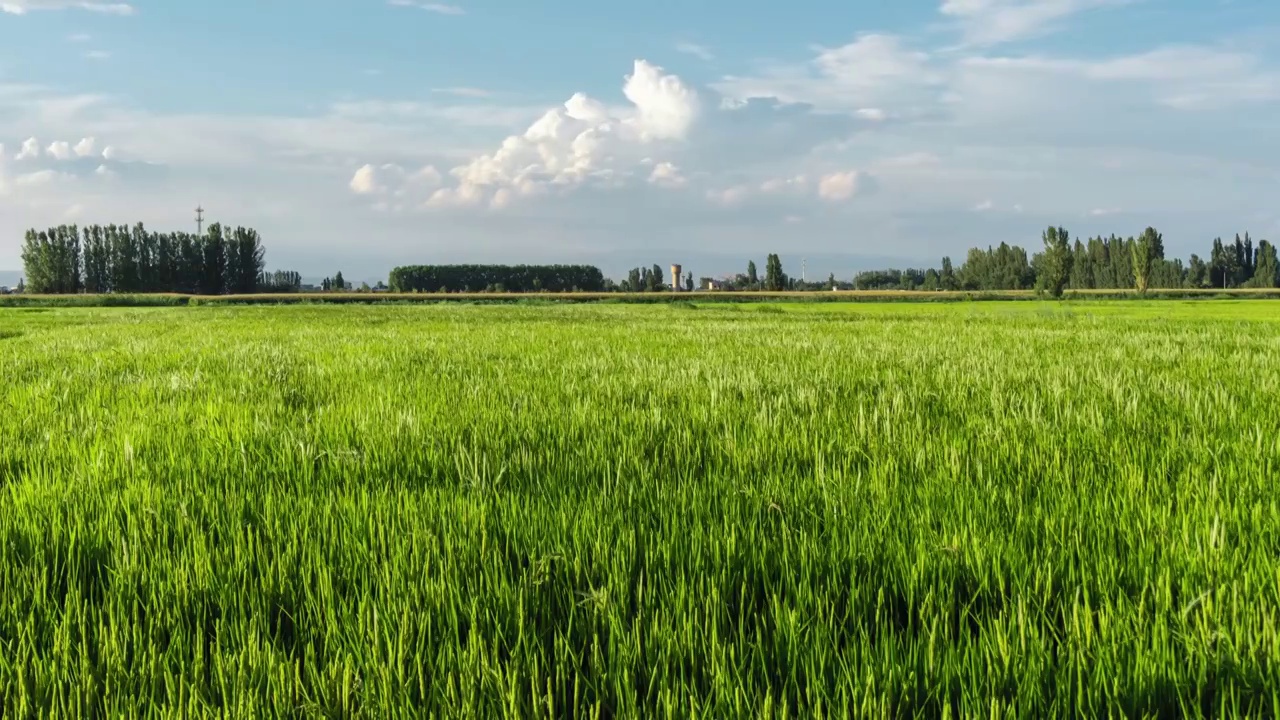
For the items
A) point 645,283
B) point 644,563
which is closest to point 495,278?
point 645,283

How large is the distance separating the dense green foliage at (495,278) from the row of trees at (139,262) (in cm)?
2669

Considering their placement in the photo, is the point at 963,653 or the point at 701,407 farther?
the point at 701,407

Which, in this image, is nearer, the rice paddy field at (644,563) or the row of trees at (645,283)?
the rice paddy field at (644,563)

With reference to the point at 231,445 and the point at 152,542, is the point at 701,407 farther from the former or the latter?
the point at 152,542

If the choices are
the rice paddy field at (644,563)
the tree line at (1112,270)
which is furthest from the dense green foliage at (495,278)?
the rice paddy field at (644,563)

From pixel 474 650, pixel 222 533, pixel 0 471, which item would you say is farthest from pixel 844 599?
pixel 0 471

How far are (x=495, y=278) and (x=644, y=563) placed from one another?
482ft

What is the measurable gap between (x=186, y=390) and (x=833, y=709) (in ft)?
20.7

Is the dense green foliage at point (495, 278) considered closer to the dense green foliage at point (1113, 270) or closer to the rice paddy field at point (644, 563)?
the dense green foliage at point (1113, 270)

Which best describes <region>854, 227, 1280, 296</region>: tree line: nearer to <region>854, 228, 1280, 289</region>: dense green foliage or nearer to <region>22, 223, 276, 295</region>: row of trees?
<region>854, 228, 1280, 289</region>: dense green foliage

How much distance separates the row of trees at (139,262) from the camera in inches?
4710

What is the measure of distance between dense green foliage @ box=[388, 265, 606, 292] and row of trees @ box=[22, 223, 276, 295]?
1051 inches

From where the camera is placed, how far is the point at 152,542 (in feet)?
7.95

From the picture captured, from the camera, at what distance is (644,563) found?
214 centimetres
